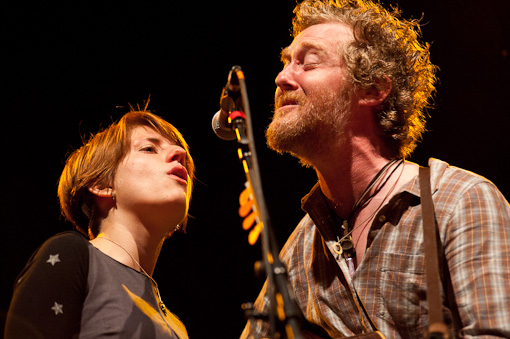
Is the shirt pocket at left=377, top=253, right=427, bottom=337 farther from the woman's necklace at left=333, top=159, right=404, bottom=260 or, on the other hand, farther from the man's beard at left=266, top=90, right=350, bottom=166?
the man's beard at left=266, top=90, right=350, bottom=166

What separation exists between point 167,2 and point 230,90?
277 centimetres

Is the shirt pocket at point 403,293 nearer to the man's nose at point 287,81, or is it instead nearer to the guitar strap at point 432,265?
the guitar strap at point 432,265

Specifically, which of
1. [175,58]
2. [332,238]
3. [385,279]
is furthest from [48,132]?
[385,279]

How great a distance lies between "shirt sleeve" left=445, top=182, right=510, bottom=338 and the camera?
71.3 inches

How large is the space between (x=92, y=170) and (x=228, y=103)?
1.27 meters

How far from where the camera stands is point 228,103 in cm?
185

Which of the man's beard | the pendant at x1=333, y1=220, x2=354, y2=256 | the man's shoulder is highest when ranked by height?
the man's beard

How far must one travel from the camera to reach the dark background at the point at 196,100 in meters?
3.83

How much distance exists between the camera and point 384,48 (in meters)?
2.89

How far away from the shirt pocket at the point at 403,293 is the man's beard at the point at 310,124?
0.66 metres

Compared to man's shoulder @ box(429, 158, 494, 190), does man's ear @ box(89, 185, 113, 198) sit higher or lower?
lower

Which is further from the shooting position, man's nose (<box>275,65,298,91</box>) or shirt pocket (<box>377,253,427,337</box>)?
man's nose (<box>275,65,298,91</box>)

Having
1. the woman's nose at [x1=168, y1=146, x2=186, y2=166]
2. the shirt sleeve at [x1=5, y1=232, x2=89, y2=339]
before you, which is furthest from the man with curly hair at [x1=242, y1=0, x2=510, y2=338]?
the shirt sleeve at [x1=5, y1=232, x2=89, y2=339]

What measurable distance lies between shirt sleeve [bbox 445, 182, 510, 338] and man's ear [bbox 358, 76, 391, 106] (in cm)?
81
